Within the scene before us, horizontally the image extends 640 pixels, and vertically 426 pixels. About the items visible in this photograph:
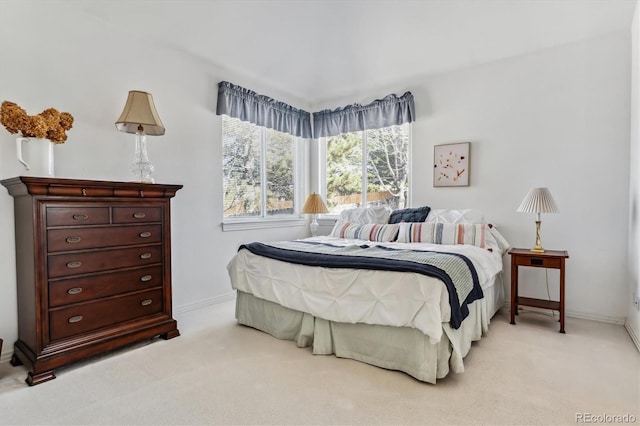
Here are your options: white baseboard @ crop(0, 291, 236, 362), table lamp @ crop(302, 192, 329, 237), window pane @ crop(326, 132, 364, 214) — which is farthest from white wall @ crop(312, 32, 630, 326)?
white baseboard @ crop(0, 291, 236, 362)

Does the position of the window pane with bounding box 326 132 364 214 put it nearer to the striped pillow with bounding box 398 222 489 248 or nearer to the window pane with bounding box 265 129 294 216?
the window pane with bounding box 265 129 294 216

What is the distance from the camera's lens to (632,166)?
280 centimetres

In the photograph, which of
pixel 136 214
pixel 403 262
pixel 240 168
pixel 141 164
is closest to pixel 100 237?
pixel 136 214

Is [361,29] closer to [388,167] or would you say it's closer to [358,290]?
[388,167]

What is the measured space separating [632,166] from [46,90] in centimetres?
456

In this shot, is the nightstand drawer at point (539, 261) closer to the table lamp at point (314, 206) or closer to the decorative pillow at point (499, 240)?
the decorative pillow at point (499, 240)

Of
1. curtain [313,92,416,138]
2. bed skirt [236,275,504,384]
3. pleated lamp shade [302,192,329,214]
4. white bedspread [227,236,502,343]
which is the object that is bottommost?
bed skirt [236,275,504,384]

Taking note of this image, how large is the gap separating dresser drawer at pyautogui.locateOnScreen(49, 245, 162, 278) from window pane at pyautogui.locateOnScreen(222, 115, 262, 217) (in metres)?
1.29

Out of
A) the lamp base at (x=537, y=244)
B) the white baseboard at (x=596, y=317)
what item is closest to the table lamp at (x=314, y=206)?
the lamp base at (x=537, y=244)

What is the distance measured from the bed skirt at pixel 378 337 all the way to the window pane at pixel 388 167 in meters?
1.64

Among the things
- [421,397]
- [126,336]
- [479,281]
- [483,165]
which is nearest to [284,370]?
[421,397]

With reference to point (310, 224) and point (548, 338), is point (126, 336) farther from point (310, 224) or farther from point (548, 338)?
point (548, 338)

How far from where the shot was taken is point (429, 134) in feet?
12.9

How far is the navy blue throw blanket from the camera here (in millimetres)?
2012
